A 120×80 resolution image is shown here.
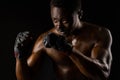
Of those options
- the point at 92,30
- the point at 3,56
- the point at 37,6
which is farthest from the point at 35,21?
the point at 92,30

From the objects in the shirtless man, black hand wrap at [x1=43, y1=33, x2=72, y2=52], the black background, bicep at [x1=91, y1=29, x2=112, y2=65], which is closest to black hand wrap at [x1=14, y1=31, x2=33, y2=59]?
the shirtless man

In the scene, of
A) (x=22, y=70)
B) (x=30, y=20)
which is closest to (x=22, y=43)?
(x=22, y=70)

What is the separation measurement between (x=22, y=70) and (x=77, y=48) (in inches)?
9.9

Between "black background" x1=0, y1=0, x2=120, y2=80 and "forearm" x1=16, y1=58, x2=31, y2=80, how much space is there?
1.48 feet

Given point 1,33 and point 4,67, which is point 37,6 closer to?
point 1,33

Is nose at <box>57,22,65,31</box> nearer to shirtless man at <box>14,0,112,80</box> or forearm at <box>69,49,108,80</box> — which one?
shirtless man at <box>14,0,112,80</box>

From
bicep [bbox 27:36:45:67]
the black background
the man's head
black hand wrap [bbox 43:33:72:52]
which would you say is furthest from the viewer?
the black background

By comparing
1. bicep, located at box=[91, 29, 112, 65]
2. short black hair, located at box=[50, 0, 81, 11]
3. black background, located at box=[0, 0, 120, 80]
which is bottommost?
black background, located at box=[0, 0, 120, 80]

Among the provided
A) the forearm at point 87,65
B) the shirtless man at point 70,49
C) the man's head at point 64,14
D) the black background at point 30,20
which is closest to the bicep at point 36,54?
the shirtless man at point 70,49

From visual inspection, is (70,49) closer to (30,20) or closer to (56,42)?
(56,42)

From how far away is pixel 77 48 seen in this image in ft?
4.94

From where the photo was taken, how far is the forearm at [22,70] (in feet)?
4.70

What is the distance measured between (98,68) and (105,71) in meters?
0.06

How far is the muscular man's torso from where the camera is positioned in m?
1.49
